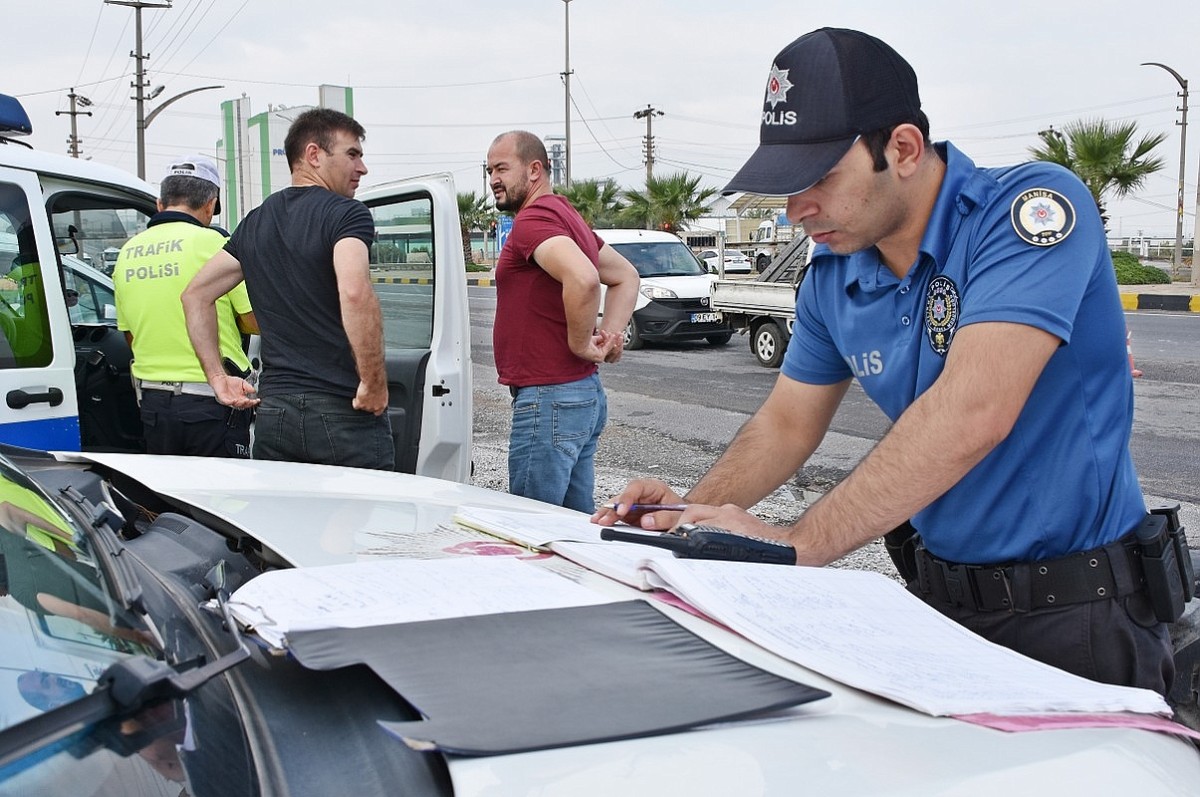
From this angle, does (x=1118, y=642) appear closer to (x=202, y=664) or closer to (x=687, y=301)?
(x=202, y=664)

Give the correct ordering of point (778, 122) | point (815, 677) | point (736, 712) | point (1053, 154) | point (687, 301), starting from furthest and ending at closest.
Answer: point (1053, 154) < point (687, 301) < point (778, 122) < point (815, 677) < point (736, 712)

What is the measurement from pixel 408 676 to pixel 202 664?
0.23 meters

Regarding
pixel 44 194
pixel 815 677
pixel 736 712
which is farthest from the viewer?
pixel 44 194

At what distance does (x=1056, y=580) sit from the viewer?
6.02 feet

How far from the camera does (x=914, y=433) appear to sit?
175cm

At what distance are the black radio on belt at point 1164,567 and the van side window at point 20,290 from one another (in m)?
3.50

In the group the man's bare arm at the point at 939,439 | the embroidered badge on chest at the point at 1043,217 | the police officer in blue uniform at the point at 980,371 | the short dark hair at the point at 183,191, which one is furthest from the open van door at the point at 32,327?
the embroidered badge on chest at the point at 1043,217

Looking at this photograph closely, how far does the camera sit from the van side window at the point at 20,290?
382 centimetres

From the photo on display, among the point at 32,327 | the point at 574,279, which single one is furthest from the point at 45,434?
the point at 574,279

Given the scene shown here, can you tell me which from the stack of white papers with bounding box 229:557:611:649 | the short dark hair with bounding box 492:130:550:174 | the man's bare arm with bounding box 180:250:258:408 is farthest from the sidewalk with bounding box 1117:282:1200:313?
the stack of white papers with bounding box 229:557:611:649

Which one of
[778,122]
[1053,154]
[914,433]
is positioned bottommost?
[914,433]

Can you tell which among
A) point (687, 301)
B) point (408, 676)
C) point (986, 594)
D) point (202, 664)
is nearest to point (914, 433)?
point (986, 594)

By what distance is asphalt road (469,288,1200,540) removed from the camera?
22.0ft

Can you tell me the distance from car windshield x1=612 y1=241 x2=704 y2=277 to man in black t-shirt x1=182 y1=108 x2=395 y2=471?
1193cm
